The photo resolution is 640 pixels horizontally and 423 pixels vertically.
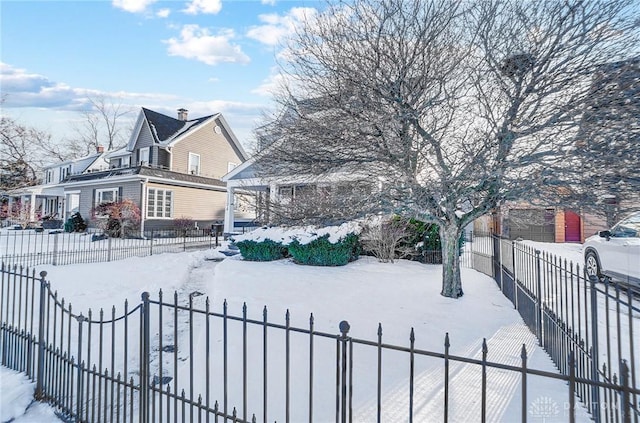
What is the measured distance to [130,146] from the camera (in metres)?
25.8

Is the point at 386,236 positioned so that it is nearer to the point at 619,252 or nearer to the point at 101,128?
the point at 619,252

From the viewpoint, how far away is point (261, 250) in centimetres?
1298

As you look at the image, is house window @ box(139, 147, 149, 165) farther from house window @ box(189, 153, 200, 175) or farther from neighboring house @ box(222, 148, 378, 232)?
neighboring house @ box(222, 148, 378, 232)

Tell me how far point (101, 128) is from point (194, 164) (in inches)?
931

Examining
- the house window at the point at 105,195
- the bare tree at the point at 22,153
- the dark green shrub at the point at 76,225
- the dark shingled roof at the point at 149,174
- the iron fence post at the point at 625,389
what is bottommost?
the iron fence post at the point at 625,389

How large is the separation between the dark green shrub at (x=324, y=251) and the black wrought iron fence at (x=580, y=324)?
500 centimetres

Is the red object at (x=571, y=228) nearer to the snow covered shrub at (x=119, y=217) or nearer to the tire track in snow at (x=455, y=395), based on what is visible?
the tire track in snow at (x=455, y=395)

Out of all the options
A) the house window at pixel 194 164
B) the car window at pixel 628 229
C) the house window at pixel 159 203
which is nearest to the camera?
the car window at pixel 628 229

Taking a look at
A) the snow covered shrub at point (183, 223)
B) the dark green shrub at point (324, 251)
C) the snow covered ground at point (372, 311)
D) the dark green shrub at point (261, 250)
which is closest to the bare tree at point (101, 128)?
the snow covered shrub at point (183, 223)

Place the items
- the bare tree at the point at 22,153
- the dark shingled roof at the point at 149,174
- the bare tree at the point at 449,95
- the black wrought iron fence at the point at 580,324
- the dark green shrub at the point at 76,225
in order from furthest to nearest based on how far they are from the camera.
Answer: the bare tree at the point at 22,153 → the dark green shrub at the point at 76,225 → the dark shingled roof at the point at 149,174 → the bare tree at the point at 449,95 → the black wrought iron fence at the point at 580,324

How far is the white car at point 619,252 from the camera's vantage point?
723 centimetres

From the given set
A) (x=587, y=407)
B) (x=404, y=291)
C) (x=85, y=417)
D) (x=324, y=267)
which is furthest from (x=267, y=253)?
(x=587, y=407)

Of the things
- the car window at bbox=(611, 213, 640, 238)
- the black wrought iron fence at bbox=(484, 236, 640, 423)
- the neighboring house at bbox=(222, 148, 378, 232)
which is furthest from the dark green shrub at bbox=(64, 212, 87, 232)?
the car window at bbox=(611, 213, 640, 238)

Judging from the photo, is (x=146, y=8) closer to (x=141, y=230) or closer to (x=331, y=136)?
(x=331, y=136)
